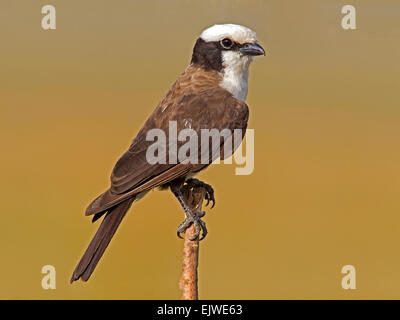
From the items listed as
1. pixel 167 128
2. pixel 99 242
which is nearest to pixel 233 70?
pixel 167 128

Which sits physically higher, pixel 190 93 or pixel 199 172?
pixel 190 93

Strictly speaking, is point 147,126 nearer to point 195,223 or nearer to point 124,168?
point 124,168

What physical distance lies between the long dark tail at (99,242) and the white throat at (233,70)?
129 centimetres

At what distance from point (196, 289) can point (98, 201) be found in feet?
2.94

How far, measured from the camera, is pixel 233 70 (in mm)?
4586

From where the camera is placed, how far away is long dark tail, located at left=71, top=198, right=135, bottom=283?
3.70 meters

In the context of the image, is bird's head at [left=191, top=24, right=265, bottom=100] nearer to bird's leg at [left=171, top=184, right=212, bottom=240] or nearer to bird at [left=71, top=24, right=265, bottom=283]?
bird at [left=71, top=24, right=265, bottom=283]

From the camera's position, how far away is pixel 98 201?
3865 millimetres

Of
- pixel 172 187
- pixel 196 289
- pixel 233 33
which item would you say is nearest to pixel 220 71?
pixel 233 33

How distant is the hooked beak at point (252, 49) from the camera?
174 inches

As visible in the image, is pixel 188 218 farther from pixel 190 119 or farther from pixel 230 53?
pixel 230 53

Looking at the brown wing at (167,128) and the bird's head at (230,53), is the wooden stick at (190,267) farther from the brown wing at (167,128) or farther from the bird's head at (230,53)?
the bird's head at (230,53)

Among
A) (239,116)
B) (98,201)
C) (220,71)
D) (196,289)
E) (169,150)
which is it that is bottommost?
(196,289)

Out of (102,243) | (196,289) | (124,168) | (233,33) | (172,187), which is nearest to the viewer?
(196,289)
